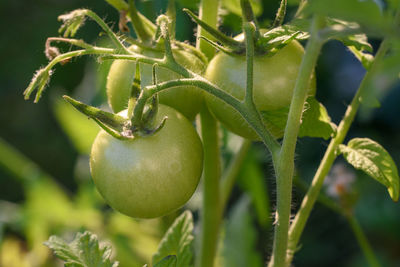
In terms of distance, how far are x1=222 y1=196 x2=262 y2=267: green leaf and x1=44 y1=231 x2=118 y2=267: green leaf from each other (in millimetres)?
339

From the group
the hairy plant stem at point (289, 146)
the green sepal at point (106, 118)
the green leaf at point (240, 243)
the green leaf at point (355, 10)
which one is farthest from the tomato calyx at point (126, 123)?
the green leaf at point (240, 243)

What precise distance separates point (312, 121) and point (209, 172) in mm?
143

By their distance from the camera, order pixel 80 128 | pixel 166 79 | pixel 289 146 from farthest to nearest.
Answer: pixel 80 128 → pixel 166 79 → pixel 289 146

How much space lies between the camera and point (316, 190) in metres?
0.51

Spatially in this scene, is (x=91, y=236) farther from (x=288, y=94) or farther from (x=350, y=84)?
(x=350, y=84)

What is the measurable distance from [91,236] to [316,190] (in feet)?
0.67

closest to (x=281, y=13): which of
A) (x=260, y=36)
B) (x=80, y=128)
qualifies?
(x=260, y=36)

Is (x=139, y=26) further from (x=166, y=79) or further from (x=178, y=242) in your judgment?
(x=178, y=242)

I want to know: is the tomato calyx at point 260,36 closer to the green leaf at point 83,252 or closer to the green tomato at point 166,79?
the green tomato at point 166,79

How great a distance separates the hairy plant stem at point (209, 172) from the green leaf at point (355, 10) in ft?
0.95

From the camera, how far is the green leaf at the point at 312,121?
48cm

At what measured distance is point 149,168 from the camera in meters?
0.45

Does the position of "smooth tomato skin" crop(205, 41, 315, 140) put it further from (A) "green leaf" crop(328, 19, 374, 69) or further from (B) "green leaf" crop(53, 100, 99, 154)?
→ (B) "green leaf" crop(53, 100, 99, 154)

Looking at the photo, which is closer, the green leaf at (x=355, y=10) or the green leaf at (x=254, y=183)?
the green leaf at (x=355, y=10)
